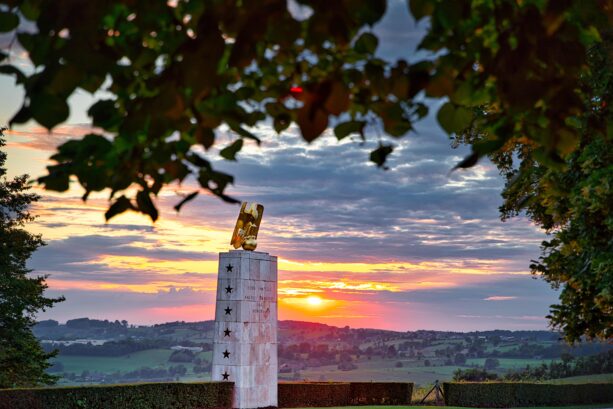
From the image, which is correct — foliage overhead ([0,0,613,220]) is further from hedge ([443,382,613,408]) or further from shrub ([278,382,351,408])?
hedge ([443,382,613,408])

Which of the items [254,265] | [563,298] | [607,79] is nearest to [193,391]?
[254,265]

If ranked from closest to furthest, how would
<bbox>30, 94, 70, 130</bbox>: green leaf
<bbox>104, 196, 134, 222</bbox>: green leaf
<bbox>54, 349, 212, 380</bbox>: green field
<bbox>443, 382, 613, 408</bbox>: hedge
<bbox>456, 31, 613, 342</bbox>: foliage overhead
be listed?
<bbox>30, 94, 70, 130</bbox>: green leaf → <bbox>104, 196, 134, 222</bbox>: green leaf → <bbox>456, 31, 613, 342</bbox>: foliage overhead → <bbox>443, 382, 613, 408</bbox>: hedge → <bbox>54, 349, 212, 380</bbox>: green field

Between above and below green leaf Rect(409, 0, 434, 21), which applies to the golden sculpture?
above

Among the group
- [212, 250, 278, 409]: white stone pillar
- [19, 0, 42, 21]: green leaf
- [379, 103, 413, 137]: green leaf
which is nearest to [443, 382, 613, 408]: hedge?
[212, 250, 278, 409]: white stone pillar

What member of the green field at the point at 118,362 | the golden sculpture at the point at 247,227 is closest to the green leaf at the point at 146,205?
the golden sculpture at the point at 247,227

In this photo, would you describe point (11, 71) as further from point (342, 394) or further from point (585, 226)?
point (342, 394)

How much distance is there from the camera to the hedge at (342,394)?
32.0 m

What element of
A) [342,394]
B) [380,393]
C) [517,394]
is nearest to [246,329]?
[342,394]

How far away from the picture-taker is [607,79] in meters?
16.6

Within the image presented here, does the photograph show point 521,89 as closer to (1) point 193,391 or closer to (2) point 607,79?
(2) point 607,79

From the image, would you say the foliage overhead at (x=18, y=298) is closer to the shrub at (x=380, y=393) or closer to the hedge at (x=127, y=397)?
the hedge at (x=127, y=397)

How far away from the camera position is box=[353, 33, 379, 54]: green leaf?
191 inches

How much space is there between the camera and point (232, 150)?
5.43 meters

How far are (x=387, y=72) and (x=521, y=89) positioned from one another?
87cm
